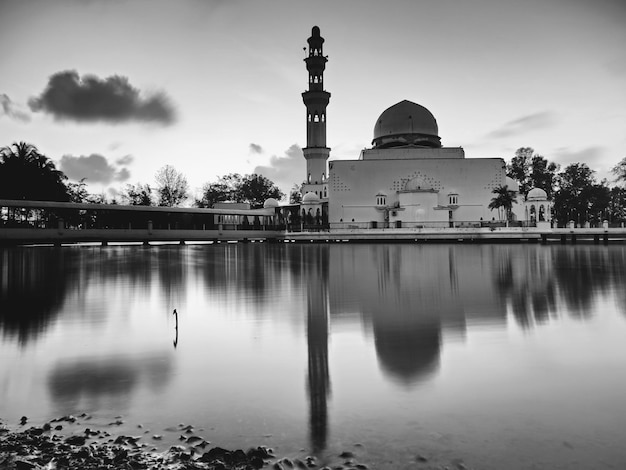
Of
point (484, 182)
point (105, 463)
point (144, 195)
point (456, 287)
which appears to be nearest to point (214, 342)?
point (105, 463)

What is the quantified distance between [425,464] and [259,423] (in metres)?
0.92

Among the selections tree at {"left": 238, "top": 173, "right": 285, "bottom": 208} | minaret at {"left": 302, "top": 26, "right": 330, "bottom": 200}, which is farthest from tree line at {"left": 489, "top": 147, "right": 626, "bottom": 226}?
tree at {"left": 238, "top": 173, "right": 285, "bottom": 208}

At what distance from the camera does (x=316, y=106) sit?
2050 inches

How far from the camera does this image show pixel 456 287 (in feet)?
30.0

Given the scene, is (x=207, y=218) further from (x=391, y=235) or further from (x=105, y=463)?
(x=105, y=463)

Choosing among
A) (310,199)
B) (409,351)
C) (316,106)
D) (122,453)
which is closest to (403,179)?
(310,199)

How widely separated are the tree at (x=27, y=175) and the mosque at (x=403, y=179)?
24.2 m

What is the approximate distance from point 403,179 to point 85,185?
3787 centimetres

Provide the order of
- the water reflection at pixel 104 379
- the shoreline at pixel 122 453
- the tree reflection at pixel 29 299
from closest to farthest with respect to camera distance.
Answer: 1. the shoreline at pixel 122 453
2. the water reflection at pixel 104 379
3. the tree reflection at pixel 29 299

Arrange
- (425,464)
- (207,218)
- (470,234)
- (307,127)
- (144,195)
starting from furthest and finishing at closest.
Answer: (144,195), (307,127), (207,218), (470,234), (425,464)

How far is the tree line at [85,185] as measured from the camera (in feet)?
126

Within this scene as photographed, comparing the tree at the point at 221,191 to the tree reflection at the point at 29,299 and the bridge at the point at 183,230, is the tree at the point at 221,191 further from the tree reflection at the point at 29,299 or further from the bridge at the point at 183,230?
the tree reflection at the point at 29,299

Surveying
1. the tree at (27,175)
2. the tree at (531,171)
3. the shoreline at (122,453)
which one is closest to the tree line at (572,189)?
the tree at (531,171)

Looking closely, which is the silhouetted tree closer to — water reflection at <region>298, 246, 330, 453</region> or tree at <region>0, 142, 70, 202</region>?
tree at <region>0, 142, 70, 202</region>
